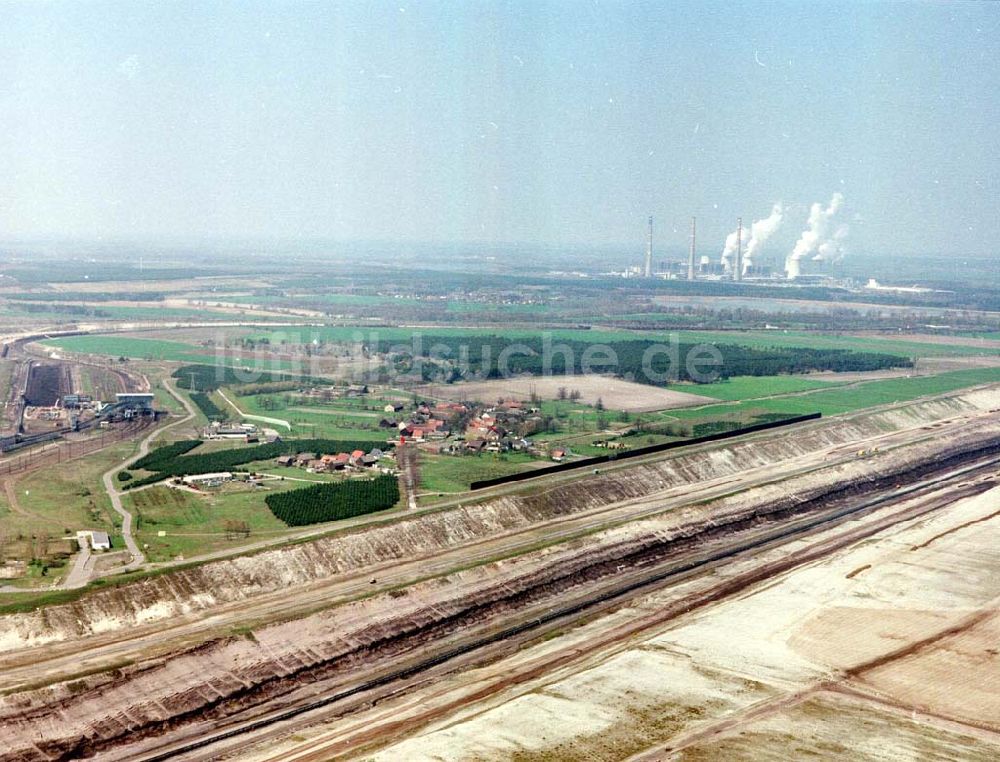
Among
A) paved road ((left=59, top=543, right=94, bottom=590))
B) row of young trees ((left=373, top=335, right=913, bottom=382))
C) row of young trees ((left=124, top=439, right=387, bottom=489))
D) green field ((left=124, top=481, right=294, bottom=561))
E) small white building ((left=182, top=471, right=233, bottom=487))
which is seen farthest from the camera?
row of young trees ((left=373, top=335, right=913, bottom=382))

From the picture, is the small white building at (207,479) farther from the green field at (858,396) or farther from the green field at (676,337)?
the green field at (676,337)

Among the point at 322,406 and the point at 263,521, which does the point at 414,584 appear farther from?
the point at 322,406

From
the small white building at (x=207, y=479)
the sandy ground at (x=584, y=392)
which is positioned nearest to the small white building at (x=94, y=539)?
the small white building at (x=207, y=479)

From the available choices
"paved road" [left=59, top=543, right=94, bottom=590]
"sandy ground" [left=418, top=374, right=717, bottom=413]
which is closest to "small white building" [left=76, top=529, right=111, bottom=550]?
"paved road" [left=59, top=543, right=94, bottom=590]

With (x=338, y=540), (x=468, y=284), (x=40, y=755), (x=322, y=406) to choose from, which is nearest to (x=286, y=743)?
(x=40, y=755)

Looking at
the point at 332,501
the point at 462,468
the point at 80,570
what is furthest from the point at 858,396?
the point at 80,570

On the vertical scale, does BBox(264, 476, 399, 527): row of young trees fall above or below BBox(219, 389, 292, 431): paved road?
below

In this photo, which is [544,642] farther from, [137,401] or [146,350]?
[146,350]

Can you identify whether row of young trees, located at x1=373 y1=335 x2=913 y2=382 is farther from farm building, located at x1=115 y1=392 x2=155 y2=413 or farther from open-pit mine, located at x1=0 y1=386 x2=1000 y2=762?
open-pit mine, located at x1=0 y1=386 x2=1000 y2=762
